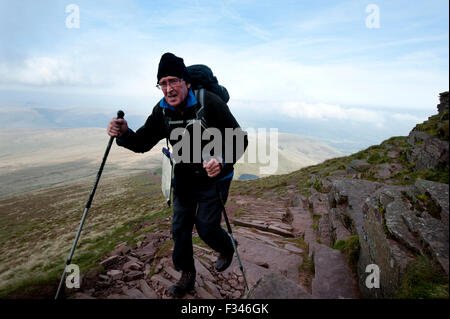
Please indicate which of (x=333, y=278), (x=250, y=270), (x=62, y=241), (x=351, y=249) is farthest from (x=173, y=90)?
(x=62, y=241)

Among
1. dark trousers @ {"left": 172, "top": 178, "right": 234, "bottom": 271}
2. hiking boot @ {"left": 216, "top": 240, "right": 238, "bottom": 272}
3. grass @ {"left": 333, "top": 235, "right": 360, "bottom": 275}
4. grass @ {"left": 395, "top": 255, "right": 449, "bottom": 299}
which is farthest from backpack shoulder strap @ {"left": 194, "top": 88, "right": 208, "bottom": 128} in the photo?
grass @ {"left": 333, "top": 235, "right": 360, "bottom": 275}

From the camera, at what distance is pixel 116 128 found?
16.7ft

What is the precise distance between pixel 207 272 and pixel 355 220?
4488mm

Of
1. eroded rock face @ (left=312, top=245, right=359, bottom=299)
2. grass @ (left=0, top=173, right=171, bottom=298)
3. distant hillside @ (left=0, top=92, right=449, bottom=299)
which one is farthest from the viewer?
grass @ (left=0, top=173, right=171, bottom=298)

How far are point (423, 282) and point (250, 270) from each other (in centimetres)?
361

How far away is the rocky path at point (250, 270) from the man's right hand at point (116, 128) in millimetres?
3797

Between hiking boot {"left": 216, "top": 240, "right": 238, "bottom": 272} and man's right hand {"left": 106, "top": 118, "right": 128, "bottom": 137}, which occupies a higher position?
man's right hand {"left": 106, "top": 118, "right": 128, "bottom": 137}

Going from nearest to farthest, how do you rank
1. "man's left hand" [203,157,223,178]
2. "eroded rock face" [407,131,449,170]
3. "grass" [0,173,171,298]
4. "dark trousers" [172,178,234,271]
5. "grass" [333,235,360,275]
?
"eroded rock face" [407,131,449,170] < "man's left hand" [203,157,223,178] < "dark trousers" [172,178,234,271] < "grass" [333,235,360,275] < "grass" [0,173,171,298]

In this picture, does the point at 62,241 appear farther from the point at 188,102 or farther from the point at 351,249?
the point at 351,249

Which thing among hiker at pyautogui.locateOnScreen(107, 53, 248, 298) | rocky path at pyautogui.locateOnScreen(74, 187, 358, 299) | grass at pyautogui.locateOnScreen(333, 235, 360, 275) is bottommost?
rocky path at pyautogui.locateOnScreen(74, 187, 358, 299)

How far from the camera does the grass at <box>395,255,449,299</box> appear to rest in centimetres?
298

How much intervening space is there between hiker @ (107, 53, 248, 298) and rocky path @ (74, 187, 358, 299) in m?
0.91

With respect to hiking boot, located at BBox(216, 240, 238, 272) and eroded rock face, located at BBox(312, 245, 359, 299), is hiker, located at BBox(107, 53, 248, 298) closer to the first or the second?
hiking boot, located at BBox(216, 240, 238, 272)

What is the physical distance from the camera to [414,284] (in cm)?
319
